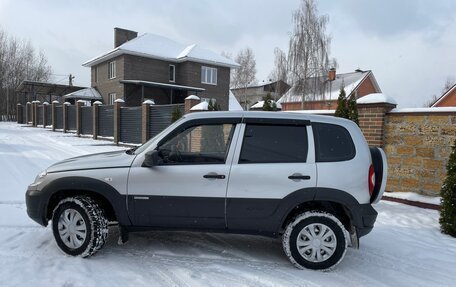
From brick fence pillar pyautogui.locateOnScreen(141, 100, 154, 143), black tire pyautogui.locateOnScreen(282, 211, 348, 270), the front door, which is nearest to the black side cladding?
black tire pyautogui.locateOnScreen(282, 211, 348, 270)

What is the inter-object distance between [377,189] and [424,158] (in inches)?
140

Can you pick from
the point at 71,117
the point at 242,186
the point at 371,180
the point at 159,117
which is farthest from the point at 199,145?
the point at 71,117

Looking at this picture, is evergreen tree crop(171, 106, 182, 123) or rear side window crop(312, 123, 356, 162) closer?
rear side window crop(312, 123, 356, 162)

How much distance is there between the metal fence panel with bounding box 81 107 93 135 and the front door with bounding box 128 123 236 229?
19.0 meters

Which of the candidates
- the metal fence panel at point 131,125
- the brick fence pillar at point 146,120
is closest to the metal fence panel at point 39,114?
the metal fence panel at point 131,125

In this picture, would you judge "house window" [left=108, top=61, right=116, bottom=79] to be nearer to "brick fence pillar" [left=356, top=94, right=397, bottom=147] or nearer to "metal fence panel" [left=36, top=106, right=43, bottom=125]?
"metal fence panel" [left=36, top=106, right=43, bottom=125]

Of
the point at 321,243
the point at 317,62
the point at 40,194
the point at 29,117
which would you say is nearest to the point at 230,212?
the point at 321,243

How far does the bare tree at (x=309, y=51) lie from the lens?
27.0m

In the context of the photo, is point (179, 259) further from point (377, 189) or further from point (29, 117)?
point (29, 117)

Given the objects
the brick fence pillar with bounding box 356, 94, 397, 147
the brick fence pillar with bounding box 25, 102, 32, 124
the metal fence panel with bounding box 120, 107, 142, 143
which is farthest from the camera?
the brick fence pillar with bounding box 25, 102, 32, 124

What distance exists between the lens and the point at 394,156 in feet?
22.2

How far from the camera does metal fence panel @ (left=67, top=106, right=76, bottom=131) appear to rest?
78.1 ft

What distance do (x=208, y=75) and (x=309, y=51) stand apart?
9.70 m

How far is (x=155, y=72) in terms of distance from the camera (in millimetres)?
28453
